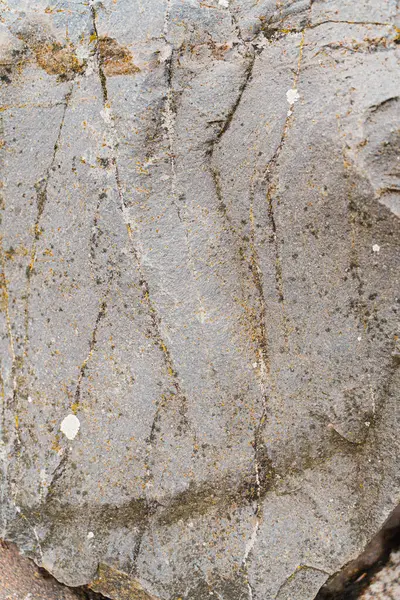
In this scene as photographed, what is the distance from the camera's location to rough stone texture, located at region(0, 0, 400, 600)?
6.96 feet

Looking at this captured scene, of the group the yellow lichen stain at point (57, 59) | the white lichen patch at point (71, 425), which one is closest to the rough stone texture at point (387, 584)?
the white lichen patch at point (71, 425)

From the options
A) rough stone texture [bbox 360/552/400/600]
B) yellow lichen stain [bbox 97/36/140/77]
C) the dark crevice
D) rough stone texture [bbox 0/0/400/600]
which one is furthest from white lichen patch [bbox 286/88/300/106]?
rough stone texture [bbox 360/552/400/600]

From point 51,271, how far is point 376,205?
127cm

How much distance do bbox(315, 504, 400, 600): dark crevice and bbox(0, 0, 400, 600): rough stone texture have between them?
14.8 inches

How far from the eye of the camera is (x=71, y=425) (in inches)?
90.7

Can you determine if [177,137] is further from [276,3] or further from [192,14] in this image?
[276,3]

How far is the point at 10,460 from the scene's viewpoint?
7.86ft

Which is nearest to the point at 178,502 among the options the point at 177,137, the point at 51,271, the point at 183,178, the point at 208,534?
the point at 208,534

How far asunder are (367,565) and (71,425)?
1.50 m

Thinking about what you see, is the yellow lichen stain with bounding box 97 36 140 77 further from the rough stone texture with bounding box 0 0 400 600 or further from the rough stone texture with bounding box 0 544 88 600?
the rough stone texture with bounding box 0 544 88 600

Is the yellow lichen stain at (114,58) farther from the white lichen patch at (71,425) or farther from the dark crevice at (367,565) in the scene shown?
the dark crevice at (367,565)

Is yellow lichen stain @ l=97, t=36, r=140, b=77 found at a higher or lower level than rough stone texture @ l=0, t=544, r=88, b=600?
higher

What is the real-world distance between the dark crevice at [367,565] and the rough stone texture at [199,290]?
0.38 meters

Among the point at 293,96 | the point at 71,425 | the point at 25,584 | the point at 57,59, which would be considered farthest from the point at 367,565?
the point at 57,59
